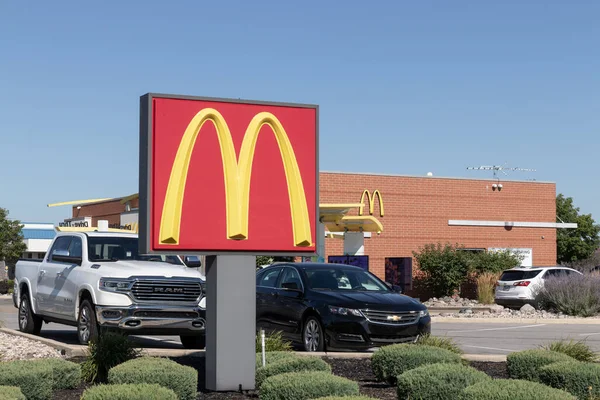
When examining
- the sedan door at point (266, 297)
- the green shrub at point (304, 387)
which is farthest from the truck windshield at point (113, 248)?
the green shrub at point (304, 387)

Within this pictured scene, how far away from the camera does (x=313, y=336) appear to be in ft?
48.4

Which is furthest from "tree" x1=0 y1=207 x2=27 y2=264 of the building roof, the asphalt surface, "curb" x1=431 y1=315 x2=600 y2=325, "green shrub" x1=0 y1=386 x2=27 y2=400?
"green shrub" x1=0 y1=386 x2=27 y2=400

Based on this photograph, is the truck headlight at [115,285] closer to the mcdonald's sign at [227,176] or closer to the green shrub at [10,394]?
the mcdonald's sign at [227,176]

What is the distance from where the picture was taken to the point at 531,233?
48500 mm

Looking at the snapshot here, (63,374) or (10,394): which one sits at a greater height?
(10,394)

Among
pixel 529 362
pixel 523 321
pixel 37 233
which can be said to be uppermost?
pixel 37 233

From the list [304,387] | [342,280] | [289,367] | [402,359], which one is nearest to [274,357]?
[289,367]

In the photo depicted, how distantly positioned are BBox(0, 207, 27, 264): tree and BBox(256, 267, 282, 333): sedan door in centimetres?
5679

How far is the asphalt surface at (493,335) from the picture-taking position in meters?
16.8

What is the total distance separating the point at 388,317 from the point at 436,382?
6.54 metres

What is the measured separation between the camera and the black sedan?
46.6 ft

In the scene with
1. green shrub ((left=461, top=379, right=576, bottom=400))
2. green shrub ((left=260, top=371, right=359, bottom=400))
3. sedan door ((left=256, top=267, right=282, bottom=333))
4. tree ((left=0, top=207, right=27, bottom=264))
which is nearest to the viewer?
green shrub ((left=461, top=379, right=576, bottom=400))

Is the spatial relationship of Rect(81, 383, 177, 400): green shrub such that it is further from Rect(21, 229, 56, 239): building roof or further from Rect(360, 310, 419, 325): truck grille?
Rect(21, 229, 56, 239): building roof

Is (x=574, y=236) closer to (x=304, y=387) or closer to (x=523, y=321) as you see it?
(x=523, y=321)
